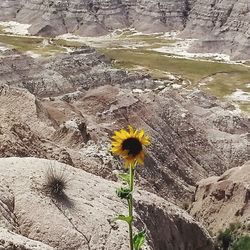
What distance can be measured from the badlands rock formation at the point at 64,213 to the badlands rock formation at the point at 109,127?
4.99 metres

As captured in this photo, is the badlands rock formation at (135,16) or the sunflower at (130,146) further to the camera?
the badlands rock formation at (135,16)

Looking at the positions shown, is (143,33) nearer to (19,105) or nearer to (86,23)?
(86,23)

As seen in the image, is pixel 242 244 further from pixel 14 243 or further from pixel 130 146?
pixel 130 146

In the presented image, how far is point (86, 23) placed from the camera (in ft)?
498

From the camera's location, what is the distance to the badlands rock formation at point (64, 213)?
1455 cm

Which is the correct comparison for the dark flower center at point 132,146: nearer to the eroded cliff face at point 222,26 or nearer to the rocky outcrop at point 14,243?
the rocky outcrop at point 14,243

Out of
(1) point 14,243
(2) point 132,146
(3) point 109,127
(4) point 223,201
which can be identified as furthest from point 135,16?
(2) point 132,146

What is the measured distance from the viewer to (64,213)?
1549 centimetres

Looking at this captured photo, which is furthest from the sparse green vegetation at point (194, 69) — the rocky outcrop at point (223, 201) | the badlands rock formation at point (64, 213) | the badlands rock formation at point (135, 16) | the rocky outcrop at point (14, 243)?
the rocky outcrop at point (14, 243)

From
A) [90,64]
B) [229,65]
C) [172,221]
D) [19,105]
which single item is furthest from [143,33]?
[172,221]

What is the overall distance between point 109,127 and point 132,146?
102 feet

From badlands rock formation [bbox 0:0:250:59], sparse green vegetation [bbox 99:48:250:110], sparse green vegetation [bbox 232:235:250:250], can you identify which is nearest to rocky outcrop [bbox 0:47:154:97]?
sparse green vegetation [bbox 99:48:250:110]

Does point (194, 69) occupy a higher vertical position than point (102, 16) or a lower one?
higher

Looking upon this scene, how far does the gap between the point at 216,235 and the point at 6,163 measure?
15.7 m
